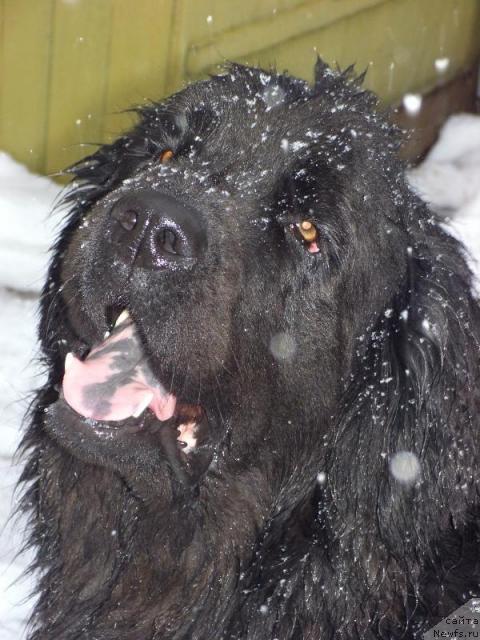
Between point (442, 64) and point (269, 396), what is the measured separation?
5.48 metres

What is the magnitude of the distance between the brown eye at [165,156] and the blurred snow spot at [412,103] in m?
4.47

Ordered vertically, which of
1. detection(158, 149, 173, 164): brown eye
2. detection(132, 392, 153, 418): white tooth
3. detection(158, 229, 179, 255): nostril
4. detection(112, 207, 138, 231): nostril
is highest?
detection(158, 149, 173, 164): brown eye

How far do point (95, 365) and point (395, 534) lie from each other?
98 centimetres

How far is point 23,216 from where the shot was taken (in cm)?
627

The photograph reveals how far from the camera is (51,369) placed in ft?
12.9

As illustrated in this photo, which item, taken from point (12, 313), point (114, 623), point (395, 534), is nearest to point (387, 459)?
point (395, 534)

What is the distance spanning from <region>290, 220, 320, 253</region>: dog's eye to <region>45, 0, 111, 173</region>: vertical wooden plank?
2875mm

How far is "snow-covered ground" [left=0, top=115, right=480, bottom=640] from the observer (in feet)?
14.8

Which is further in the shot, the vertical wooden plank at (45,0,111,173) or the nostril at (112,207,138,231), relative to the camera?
the vertical wooden plank at (45,0,111,173)

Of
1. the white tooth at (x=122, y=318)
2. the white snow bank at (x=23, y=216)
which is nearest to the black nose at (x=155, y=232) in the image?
the white tooth at (x=122, y=318)

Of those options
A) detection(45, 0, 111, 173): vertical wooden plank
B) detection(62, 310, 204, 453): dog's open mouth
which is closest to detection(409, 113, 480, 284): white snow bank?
detection(45, 0, 111, 173): vertical wooden plank

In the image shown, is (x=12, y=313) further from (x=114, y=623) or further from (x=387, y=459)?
(x=387, y=459)

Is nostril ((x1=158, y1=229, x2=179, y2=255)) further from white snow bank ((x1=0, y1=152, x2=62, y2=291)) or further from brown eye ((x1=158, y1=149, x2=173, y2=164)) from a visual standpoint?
white snow bank ((x1=0, y1=152, x2=62, y2=291))

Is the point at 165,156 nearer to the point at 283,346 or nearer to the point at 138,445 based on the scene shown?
the point at 283,346
